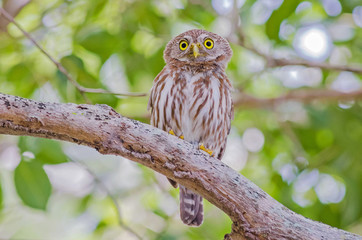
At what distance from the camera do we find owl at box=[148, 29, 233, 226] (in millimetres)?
4301

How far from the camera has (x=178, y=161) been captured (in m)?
3.04

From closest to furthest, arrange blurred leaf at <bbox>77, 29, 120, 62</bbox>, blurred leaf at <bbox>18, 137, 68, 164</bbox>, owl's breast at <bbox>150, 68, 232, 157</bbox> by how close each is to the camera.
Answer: blurred leaf at <bbox>18, 137, 68, 164</bbox> < owl's breast at <bbox>150, 68, 232, 157</bbox> < blurred leaf at <bbox>77, 29, 120, 62</bbox>

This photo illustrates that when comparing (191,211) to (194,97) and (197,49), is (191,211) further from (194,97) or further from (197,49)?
(197,49)

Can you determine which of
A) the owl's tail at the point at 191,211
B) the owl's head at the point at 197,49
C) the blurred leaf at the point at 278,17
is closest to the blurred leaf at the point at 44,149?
the owl's tail at the point at 191,211

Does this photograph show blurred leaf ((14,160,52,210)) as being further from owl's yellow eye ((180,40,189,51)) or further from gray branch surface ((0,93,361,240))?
owl's yellow eye ((180,40,189,51))

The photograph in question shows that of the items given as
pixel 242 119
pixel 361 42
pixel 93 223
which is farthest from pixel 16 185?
pixel 361 42

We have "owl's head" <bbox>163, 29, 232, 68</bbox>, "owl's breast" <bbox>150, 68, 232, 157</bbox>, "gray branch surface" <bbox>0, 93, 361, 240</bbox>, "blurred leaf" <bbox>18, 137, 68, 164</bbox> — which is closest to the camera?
"gray branch surface" <bbox>0, 93, 361, 240</bbox>

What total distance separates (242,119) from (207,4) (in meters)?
1.74

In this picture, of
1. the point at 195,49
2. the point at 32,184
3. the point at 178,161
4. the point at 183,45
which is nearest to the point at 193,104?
the point at 195,49

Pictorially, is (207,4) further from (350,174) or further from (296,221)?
(296,221)

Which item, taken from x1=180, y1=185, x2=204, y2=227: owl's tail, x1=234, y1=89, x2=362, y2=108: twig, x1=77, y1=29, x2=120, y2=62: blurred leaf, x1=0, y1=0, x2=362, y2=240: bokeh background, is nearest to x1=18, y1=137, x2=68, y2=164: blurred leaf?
x1=0, y1=0, x2=362, y2=240: bokeh background

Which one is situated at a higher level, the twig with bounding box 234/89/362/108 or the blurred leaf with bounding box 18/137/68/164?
the twig with bounding box 234/89/362/108

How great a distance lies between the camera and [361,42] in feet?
19.9

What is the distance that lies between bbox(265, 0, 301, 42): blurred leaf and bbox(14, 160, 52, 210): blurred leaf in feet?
7.88
